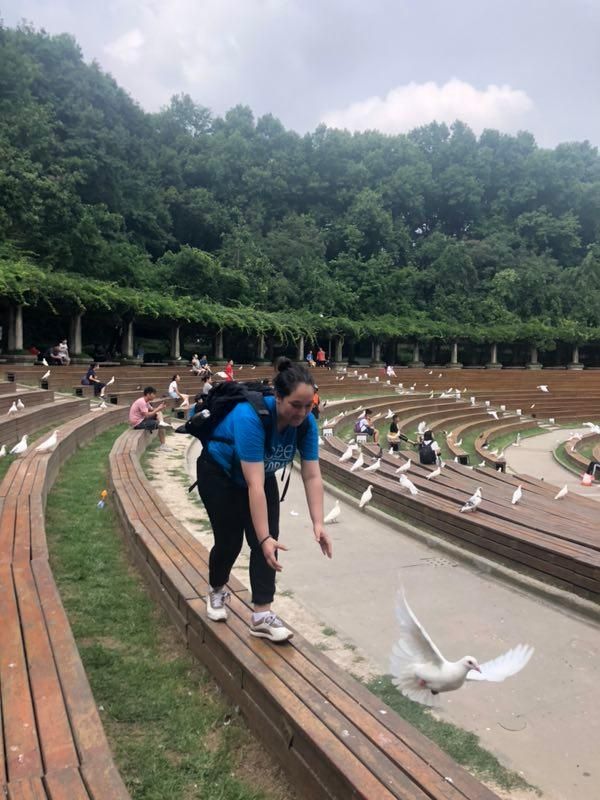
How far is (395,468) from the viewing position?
8828mm

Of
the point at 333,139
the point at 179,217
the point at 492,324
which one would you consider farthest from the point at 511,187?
the point at 179,217

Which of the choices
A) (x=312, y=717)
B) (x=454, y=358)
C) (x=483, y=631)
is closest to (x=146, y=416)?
(x=483, y=631)

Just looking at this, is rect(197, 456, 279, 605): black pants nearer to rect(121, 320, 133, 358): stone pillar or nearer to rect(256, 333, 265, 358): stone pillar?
rect(121, 320, 133, 358): stone pillar

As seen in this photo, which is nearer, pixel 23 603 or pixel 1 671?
pixel 1 671

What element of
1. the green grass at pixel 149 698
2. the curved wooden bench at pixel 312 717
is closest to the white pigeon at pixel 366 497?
the green grass at pixel 149 698

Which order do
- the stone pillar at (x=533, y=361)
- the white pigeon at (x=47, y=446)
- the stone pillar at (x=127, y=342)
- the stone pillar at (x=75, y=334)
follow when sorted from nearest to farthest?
the white pigeon at (x=47, y=446) < the stone pillar at (x=75, y=334) < the stone pillar at (x=127, y=342) < the stone pillar at (x=533, y=361)

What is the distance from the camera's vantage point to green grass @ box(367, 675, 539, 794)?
2.34 meters

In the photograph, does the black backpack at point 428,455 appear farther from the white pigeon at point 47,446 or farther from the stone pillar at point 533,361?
the stone pillar at point 533,361

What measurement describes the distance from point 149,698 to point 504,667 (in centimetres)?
159

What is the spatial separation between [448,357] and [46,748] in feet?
145

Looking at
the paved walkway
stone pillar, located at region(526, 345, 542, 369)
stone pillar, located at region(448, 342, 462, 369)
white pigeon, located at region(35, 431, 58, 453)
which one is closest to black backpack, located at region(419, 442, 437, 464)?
the paved walkway

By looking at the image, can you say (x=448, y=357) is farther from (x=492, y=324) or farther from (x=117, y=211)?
(x=117, y=211)

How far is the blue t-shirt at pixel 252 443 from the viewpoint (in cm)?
238

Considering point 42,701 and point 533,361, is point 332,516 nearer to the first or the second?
point 42,701
